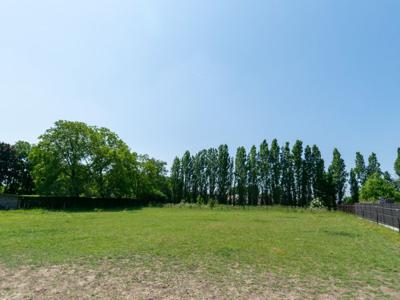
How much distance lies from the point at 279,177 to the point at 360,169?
1813 cm

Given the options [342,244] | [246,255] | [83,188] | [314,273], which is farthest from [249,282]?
[83,188]

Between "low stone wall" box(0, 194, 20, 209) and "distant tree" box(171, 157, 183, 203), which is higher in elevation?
"distant tree" box(171, 157, 183, 203)

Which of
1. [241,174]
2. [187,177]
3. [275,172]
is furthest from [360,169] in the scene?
[187,177]

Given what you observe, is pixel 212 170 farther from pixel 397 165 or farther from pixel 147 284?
pixel 147 284

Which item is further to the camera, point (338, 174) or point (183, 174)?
point (183, 174)

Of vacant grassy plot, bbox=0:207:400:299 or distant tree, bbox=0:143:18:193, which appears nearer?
vacant grassy plot, bbox=0:207:400:299

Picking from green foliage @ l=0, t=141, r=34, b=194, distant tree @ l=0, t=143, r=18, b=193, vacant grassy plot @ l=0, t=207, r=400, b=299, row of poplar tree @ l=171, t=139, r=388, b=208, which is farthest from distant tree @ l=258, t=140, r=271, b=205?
vacant grassy plot @ l=0, t=207, r=400, b=299

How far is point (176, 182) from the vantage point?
77.4 m

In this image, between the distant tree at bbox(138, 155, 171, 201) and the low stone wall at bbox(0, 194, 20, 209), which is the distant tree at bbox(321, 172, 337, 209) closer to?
the distant tree at bbox(138, 155, 171, 201)

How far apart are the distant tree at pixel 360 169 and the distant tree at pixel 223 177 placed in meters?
29.6

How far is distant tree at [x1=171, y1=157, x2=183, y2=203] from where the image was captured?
77.1 metres

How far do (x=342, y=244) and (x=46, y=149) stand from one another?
41.0 m

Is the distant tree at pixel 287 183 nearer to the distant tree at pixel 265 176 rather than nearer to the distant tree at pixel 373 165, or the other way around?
the distant tree at pixel 265 176

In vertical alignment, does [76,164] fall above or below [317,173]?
below
